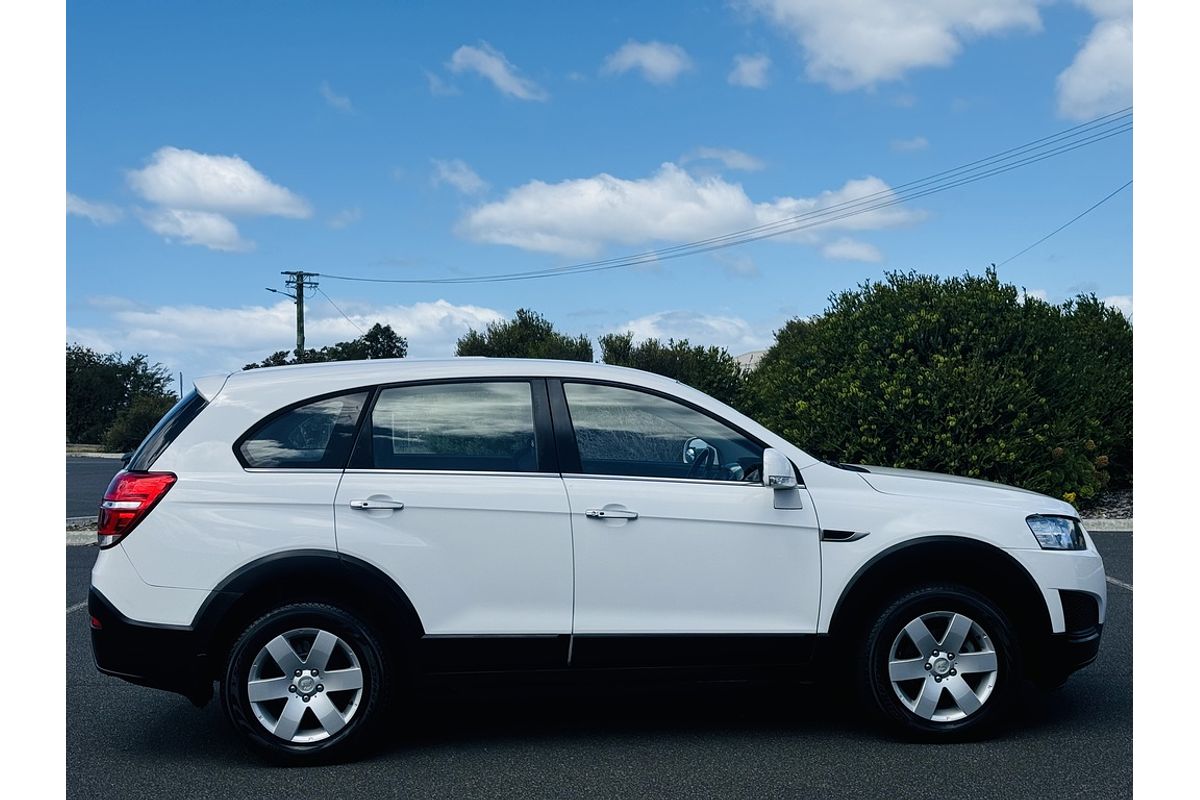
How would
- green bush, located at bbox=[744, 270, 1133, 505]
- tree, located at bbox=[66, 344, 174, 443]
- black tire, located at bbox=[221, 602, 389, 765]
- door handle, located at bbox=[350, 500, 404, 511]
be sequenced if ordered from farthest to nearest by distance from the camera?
tree, located at bbox=[66, 344, 174, 443]
green bush, located at bbox=[744, 270, 1133, 505]
door handle, located at bbox=[350, 500, 404, 511]
black tire, located at bbox=[221, 602, 389, 765]

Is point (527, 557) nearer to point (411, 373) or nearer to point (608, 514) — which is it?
point (608, 514)

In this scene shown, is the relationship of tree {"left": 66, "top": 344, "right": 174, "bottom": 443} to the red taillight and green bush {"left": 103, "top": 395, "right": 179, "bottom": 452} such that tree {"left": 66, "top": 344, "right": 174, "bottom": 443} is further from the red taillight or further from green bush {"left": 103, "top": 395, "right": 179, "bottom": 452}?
the red taillight

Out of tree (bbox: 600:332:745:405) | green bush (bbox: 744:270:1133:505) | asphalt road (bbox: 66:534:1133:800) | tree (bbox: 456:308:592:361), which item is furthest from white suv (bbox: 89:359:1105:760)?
tree (bbox: 456:308:592:361)

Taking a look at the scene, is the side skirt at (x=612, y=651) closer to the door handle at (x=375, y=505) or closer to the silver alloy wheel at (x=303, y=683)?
the silver alloy wheel at (x=303, y=683)

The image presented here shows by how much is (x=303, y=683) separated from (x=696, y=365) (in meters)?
22.6

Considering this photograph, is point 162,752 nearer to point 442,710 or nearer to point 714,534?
point 442,710

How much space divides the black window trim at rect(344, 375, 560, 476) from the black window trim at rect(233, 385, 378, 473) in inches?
0.4

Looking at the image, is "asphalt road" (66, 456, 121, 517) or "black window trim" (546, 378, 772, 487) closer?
"black window trim" (546, 378, 772, 487)

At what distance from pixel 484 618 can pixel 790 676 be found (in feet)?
4.77

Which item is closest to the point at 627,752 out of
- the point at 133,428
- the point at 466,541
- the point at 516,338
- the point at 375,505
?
the point at 466,541

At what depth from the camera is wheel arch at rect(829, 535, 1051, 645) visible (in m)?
5.16

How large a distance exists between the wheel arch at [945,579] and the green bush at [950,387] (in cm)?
887

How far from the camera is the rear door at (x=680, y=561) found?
503cm

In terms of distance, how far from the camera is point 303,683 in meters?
4.91
